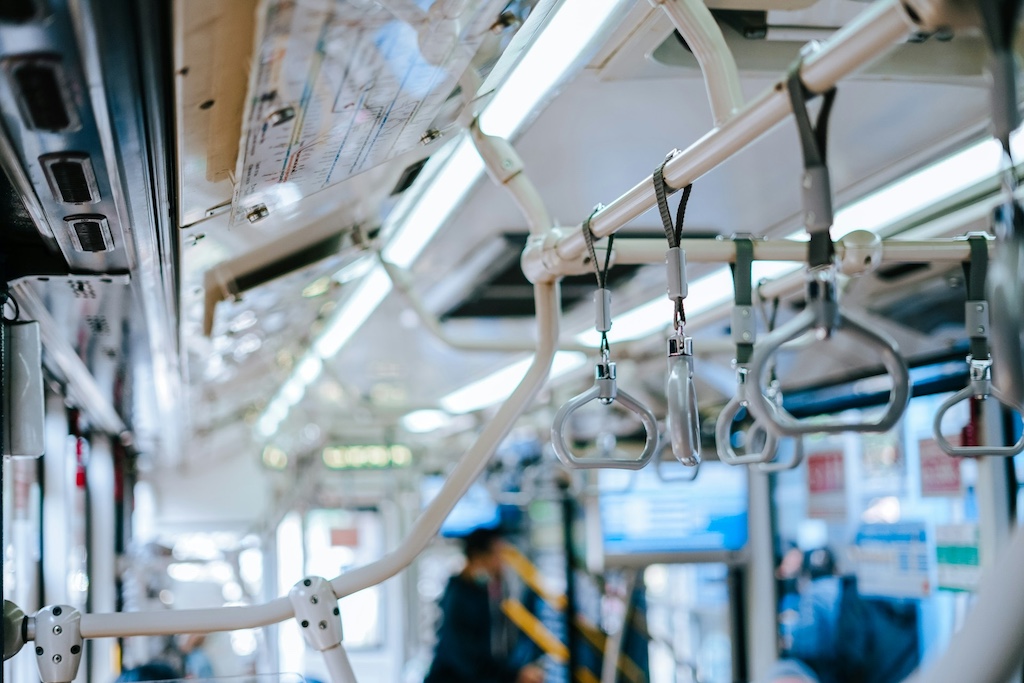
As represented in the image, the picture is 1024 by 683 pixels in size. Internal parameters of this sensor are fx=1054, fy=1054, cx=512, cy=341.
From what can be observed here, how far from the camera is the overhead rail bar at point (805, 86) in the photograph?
93 centimetres

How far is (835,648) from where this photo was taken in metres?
4.98

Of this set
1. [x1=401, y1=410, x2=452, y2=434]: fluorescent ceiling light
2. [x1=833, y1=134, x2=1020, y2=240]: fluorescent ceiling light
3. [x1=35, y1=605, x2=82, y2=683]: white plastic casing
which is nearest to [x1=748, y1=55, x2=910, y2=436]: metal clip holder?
[x1=35, y1=605, x2=82, y2=683]: white plastic casing

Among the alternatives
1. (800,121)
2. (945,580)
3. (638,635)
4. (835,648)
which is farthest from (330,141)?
(638,635)

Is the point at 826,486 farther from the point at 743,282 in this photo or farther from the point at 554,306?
the point at 743,282

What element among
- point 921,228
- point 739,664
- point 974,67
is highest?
point 974,67

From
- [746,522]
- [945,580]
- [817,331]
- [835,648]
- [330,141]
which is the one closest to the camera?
[817,331]

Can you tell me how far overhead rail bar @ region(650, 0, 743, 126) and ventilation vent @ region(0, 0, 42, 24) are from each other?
847mm

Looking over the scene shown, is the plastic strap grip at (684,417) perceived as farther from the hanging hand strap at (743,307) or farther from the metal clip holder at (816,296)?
the metal clip holder at (816,296)

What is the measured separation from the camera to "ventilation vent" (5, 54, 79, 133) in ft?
3.22

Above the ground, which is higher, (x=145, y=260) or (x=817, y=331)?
(x=145, y=260)

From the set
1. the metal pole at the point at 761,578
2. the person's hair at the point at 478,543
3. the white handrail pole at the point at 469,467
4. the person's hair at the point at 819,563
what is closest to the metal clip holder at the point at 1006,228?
the white handrail pole at the point at 469,467

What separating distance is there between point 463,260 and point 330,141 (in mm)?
2908

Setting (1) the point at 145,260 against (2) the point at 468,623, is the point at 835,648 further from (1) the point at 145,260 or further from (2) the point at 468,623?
(1) the point at 145,260

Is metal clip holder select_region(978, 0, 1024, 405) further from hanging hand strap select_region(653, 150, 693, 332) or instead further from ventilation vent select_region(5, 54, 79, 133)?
ventilation vent select_region(5, 54, 79, 133)
